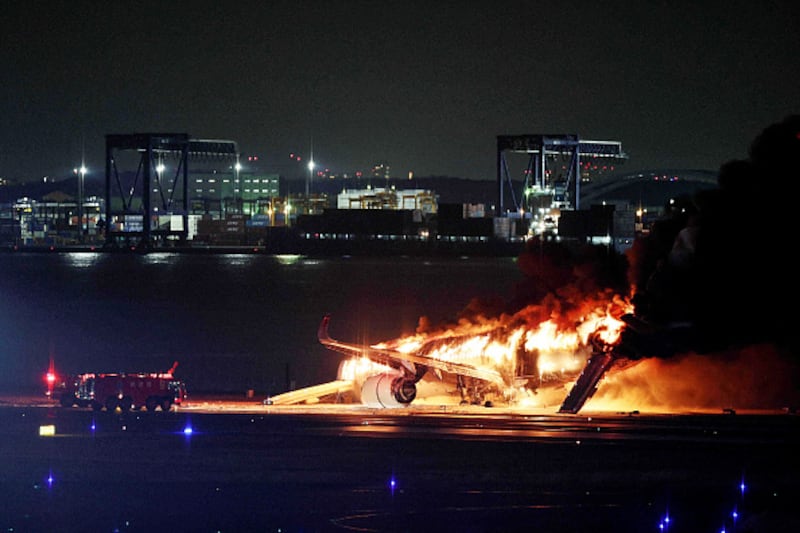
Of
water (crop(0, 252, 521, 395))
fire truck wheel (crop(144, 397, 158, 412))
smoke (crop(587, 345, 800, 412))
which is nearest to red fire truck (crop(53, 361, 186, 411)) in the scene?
fire truck wheel (crop(144, 397, 158, 412))

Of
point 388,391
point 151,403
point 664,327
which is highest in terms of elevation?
point 664,327

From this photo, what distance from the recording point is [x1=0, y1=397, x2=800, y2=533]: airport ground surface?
24.3m

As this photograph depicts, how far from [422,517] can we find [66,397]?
22383mm

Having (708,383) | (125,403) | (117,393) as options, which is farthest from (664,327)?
(117,393)

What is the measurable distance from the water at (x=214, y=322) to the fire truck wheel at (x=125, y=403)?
1220 cm

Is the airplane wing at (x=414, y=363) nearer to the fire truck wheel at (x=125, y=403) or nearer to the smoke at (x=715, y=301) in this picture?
the smoke at (x=715, y=301)

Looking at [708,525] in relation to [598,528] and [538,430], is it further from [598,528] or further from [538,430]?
[538,430]

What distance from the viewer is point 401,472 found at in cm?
2898

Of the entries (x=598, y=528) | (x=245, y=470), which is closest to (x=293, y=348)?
(x=245, y=470)

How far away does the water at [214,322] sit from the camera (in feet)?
243

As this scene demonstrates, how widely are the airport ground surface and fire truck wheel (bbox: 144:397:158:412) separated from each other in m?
2.79

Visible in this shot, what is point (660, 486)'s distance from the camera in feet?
90.0

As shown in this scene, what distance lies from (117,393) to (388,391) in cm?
944

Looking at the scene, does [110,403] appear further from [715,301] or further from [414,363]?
[715,301]
